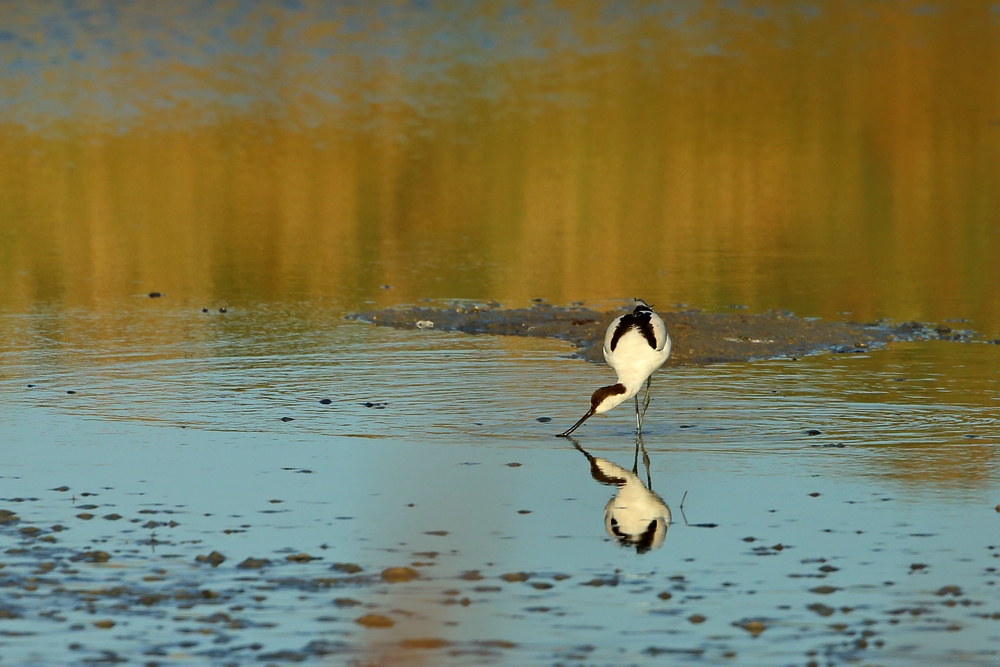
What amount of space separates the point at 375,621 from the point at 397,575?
720mm

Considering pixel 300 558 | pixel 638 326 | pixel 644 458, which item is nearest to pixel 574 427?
pixel 644 458

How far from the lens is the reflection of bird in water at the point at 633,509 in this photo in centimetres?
880

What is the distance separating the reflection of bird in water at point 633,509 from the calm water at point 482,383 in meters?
0.13

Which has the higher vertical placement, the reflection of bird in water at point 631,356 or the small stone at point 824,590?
the reflection of bird in water at point 631,356

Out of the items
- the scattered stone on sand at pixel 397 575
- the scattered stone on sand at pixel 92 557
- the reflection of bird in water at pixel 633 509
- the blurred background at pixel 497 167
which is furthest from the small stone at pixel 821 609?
the blurred background at pixel 497 167

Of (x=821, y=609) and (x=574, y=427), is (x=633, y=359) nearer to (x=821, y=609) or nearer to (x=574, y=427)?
(x=574, y=427)

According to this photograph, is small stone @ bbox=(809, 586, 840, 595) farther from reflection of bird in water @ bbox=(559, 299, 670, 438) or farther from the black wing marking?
the black wing marking

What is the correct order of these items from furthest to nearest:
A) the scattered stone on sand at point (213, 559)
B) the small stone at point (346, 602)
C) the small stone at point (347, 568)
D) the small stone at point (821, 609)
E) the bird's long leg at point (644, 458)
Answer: the bird's long leg at point (644, 458), the scattered stone on sand at point (213, 559), the small stone at point (347, 568), the small stone at point (346, 602), the small stone at point (821, 609)

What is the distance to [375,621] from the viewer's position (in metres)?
7.26

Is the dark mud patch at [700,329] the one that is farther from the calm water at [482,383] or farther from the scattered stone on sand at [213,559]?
the scattered stone on sand at [213,559]

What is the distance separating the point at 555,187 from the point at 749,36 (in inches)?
1331

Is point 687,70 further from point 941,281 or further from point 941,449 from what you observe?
point 941,449

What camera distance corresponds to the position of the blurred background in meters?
19.4

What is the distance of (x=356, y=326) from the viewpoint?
16359 mm
